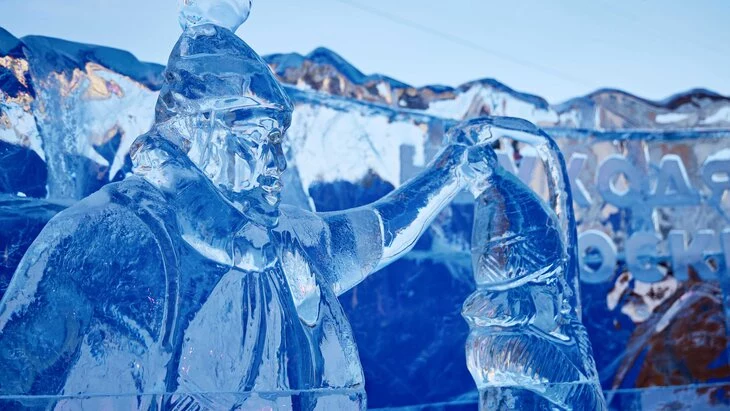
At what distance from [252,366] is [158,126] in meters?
0.32

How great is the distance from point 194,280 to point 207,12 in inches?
14.1

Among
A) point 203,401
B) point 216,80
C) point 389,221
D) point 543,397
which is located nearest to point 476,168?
point 389,221

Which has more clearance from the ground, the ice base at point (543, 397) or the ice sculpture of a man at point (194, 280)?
the ice sculpture of a man at point (194, 280)

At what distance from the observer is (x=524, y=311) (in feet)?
3.93

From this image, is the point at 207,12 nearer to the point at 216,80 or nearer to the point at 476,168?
the point at 216,80

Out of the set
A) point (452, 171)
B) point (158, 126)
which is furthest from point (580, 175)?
point (158, 126)

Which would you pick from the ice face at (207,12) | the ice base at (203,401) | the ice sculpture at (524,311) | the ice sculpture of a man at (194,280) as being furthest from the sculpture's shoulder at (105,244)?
the ice sculpture at (524,311)

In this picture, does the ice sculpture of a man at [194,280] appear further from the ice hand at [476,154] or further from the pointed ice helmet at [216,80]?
the ice hand at [476,154]

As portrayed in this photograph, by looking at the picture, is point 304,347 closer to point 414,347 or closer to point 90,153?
point 90,153

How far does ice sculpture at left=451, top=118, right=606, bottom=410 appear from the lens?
3.86 feet

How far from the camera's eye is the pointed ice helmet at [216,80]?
103 centimetres

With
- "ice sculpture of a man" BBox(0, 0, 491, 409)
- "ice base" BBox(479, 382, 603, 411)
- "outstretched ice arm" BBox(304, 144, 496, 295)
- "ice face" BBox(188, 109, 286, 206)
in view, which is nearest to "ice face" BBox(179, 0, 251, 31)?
"ice sculpture of a man" BBox(0, 0, 491, 409)

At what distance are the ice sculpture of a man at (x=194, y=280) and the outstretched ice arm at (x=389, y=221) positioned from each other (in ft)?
0.23

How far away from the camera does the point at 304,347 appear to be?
1050 mm
